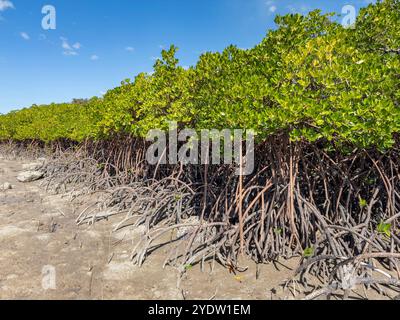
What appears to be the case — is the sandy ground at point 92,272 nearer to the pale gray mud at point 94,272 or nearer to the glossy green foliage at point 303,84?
the pale gray mud at point 94,272

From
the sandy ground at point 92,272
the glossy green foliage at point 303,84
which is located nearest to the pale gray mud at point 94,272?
the sandy ground at point 92,272

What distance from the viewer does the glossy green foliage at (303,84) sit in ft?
8.79

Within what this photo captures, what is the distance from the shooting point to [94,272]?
11.4 ft

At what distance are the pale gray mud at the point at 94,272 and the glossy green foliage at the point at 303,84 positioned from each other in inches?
63.5

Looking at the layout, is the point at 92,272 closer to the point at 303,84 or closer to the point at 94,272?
the point at 94,272

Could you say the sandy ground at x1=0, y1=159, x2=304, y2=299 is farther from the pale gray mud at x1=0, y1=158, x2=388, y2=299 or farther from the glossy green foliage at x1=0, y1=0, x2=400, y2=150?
the glossy green foliage at x1=0, y1=0, x2=400, y2=150

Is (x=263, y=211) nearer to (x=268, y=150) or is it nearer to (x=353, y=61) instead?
(x=268, y=150)

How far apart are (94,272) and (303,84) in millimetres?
3145

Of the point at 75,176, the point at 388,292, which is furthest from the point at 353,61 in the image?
the point at 75,176

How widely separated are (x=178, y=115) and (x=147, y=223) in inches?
68.2

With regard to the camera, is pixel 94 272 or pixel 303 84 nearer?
pixel 303 84

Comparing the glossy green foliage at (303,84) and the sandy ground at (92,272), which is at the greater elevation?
→ the glossy green foliage at (303,84)

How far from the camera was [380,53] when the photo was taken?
3650mm

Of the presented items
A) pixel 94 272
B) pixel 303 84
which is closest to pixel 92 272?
pixel 94 272
